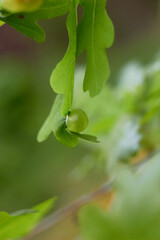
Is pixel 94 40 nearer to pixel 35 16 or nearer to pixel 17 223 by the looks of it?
pixel 35 16

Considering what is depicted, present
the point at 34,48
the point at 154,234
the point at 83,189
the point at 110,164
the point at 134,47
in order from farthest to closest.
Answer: the point at 34,48 < the point at 134,47 < the point at 83,189 < the point at 110,164 < the point at 154,234


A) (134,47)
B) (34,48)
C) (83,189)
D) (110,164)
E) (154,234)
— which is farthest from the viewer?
(34,48)

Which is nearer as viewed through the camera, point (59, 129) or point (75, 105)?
point (59, 129)

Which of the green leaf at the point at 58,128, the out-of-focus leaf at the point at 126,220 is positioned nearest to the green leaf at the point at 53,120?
the green leaf at the point at 58,128

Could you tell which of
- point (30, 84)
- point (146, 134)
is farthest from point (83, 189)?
point (146, 134)

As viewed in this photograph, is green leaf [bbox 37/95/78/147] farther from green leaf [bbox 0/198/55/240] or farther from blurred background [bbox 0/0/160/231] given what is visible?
blurred background [bbox 0/0/160/231]

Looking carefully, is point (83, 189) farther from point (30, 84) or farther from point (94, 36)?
point (94, 36)

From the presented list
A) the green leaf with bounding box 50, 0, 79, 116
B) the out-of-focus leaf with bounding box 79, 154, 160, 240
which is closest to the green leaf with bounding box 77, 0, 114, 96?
the green leaf with bounding box 50, 0, 79, 116

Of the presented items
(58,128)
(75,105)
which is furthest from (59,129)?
(75,105)
